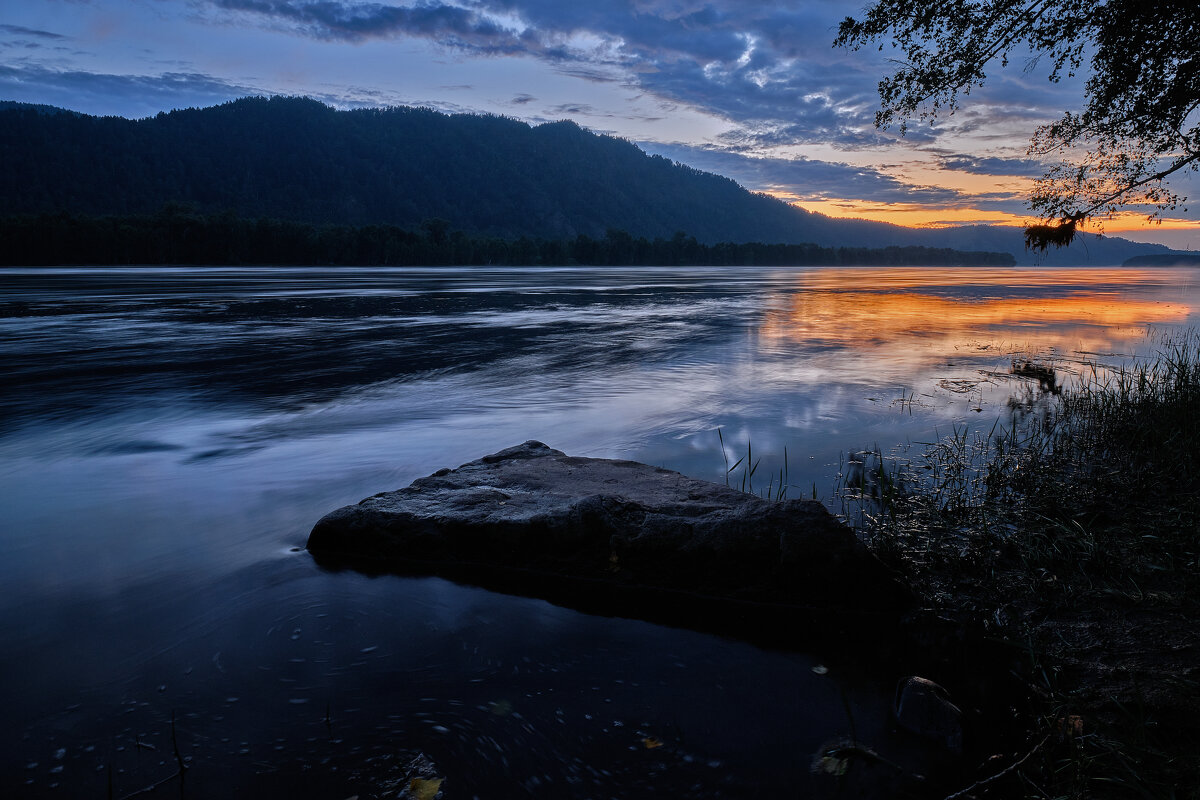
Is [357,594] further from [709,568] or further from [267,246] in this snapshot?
[267,246]

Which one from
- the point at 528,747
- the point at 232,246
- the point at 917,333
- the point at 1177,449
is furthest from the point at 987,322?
the point at 232,246

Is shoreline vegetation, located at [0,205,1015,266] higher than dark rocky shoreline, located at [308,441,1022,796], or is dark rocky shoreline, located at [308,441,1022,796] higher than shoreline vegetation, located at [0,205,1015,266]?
shoreline vegetation, located at [0,205,1015,266]

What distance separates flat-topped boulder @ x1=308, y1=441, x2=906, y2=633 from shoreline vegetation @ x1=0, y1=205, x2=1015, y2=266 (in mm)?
136343

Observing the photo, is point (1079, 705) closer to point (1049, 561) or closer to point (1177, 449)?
point (1049, 561)

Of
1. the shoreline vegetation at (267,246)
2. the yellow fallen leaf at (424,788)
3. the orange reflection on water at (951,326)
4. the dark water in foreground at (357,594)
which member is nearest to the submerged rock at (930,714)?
the dark water in foreground at (357,594)

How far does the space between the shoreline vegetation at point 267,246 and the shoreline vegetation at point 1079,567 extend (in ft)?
456

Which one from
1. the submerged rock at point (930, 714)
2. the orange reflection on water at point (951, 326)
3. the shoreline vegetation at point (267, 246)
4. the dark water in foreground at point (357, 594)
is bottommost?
the dark water in foreground at point (357, 594)

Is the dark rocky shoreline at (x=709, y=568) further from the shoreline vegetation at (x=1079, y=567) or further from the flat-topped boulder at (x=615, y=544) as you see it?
the shoreline vegetation at (x=1079, y=567)

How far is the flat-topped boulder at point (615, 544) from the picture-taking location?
16.3ft

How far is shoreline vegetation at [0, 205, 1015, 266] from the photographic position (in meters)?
109

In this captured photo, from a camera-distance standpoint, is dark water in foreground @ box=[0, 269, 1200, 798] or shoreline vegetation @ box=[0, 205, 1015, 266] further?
shoreline vegetation @ box=[0, 205, 1015, 266]

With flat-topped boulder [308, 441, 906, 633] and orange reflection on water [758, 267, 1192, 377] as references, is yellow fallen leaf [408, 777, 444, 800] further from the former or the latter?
orange reflection on water [758, 267, 1192, 377]

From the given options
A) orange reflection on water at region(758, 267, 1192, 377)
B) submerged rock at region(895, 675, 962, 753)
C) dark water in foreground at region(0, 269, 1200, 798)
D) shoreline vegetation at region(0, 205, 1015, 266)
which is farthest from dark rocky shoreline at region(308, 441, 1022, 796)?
shoreline vegetation at region(0, 205, 1015, 266)

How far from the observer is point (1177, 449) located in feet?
25.6
